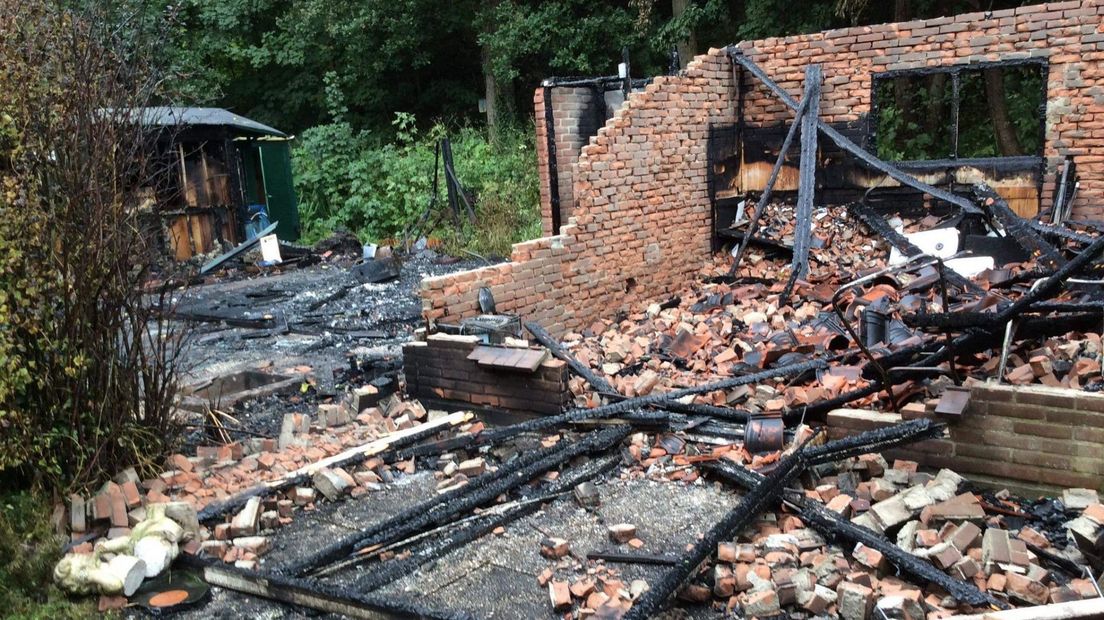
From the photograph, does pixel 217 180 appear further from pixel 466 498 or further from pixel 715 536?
pixel 715 536

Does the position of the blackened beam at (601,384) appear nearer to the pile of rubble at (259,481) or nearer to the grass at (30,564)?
the pile of rubble at (259,481)

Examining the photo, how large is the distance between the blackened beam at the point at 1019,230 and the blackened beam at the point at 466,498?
5.10 m

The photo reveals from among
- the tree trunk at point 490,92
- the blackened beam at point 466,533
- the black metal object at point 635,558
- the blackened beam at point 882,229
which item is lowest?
the black metal object at point 635,558

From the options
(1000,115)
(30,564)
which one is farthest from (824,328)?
(1000,115)

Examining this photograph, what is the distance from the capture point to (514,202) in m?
16.7

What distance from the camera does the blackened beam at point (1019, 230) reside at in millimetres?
8468

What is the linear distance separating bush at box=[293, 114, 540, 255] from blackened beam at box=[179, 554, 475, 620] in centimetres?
1113

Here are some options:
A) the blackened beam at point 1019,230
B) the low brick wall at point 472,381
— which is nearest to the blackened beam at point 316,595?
the low brick wall at point 472,381

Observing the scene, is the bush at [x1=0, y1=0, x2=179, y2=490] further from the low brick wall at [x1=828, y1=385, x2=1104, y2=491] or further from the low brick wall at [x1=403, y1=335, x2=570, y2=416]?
the low brick wall at [x1=828, y1=385, x2=1104, y2=491]

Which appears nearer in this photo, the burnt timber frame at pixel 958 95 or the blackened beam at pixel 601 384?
the blackened beam at pixel 601 384

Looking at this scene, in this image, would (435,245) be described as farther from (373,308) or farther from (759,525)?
(759,525)

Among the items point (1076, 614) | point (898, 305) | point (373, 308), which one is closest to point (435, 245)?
point (373, 308)

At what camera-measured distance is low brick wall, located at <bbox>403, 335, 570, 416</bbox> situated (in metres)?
6.61

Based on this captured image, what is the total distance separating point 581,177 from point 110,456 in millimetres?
5408
